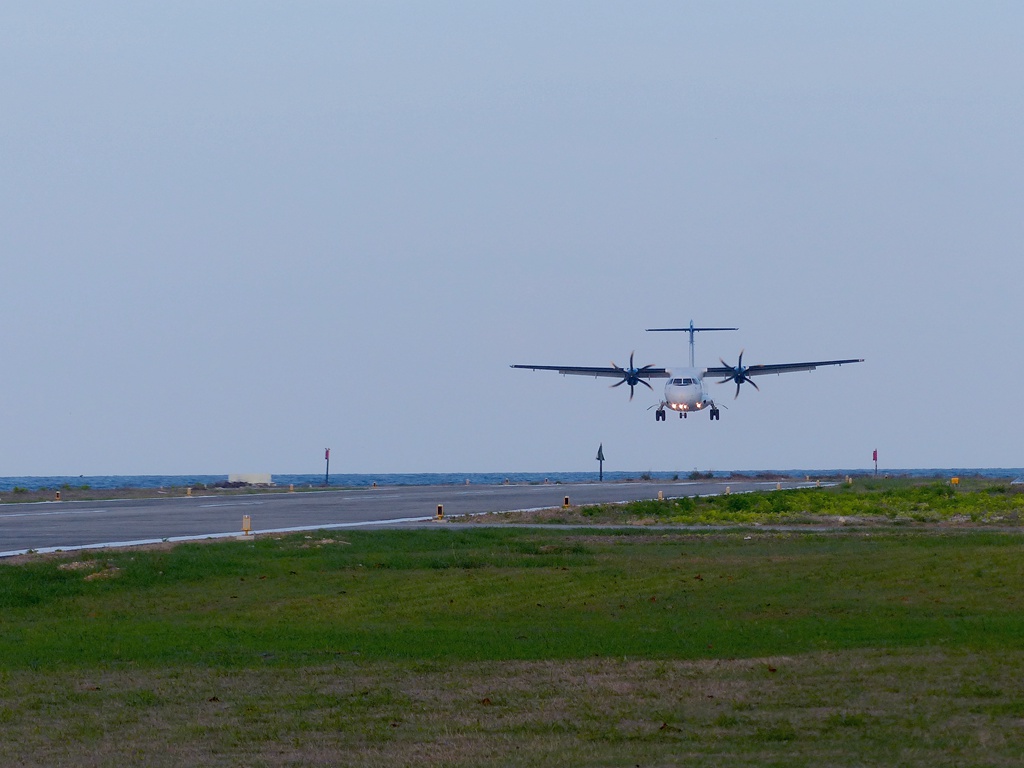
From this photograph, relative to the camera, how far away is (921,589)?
18.8 metres

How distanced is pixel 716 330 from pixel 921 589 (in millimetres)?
80351

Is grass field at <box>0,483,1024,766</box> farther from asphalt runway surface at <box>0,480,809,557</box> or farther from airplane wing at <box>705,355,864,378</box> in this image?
airplane wing at <box>705,355,864,378</box>

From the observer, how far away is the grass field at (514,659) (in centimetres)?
917

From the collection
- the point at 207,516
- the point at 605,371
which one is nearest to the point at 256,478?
the point at 605,371

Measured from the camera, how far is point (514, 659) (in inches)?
520

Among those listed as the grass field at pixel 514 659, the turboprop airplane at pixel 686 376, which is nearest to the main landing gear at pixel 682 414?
the turboprop airplane at pixel 686 376

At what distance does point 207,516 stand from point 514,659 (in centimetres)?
3109

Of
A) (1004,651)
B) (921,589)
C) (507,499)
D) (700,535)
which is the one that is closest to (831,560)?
(921,589)

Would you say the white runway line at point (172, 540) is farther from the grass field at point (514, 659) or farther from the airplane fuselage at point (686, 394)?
the airplane fuselage at point (686, 394)

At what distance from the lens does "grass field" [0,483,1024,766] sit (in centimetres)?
917

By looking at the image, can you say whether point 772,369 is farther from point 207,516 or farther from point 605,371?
point 207,516

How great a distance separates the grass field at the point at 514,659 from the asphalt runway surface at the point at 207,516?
7094 mm

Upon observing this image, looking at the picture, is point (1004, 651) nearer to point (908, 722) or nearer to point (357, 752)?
point (908, 722)

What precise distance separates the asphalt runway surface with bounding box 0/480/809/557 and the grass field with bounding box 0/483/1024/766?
7094 mm
